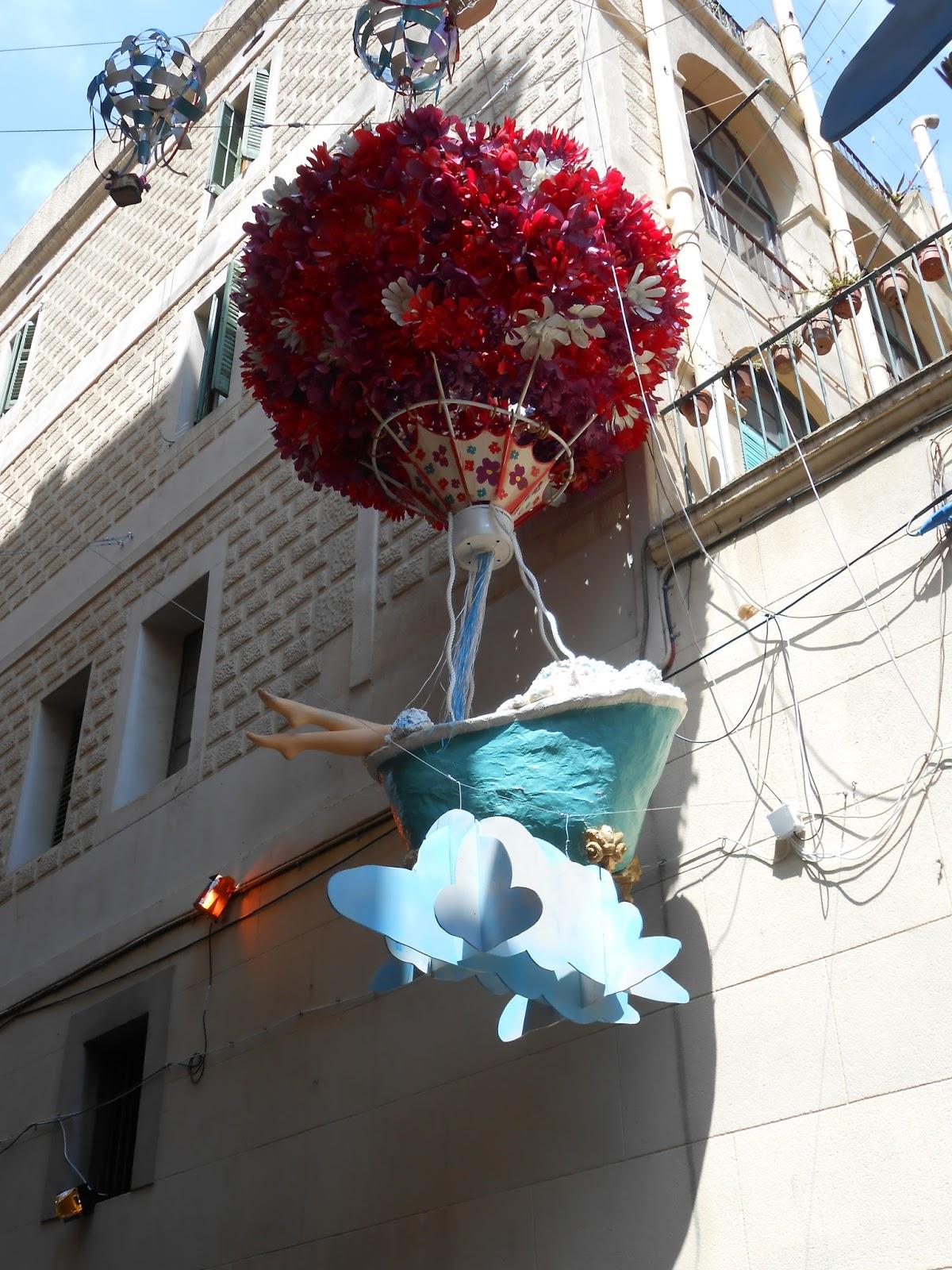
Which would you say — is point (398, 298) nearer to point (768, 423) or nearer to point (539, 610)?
point (539, 610)

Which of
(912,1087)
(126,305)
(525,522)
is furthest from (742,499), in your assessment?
(126,305)

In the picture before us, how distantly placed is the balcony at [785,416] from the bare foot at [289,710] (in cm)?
177

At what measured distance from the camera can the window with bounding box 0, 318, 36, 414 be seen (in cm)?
1344

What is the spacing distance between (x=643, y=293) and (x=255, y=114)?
6.73 metres

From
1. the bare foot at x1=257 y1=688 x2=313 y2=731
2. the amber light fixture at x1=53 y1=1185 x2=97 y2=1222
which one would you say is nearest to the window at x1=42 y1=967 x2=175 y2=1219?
the amber light fixture at x1=53 y1=1185 x2=97 y2=1222

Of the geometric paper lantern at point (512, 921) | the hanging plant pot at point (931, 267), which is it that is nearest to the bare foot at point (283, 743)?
the geometric paper lantern at point (512, 921)

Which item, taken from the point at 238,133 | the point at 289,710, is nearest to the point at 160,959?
the point at 289,710

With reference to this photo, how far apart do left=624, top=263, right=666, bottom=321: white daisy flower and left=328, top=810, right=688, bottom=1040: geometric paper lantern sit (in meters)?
2.56

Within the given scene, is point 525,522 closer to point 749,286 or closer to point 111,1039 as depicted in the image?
point 749,286

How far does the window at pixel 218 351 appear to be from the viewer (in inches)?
394

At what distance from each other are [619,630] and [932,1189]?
273 cm

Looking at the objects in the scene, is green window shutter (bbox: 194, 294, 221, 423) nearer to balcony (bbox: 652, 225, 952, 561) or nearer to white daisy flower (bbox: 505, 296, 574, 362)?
Result: balcony (bbox: 652, 225, 952, 561)

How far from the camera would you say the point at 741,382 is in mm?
6684

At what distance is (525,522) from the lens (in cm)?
693
